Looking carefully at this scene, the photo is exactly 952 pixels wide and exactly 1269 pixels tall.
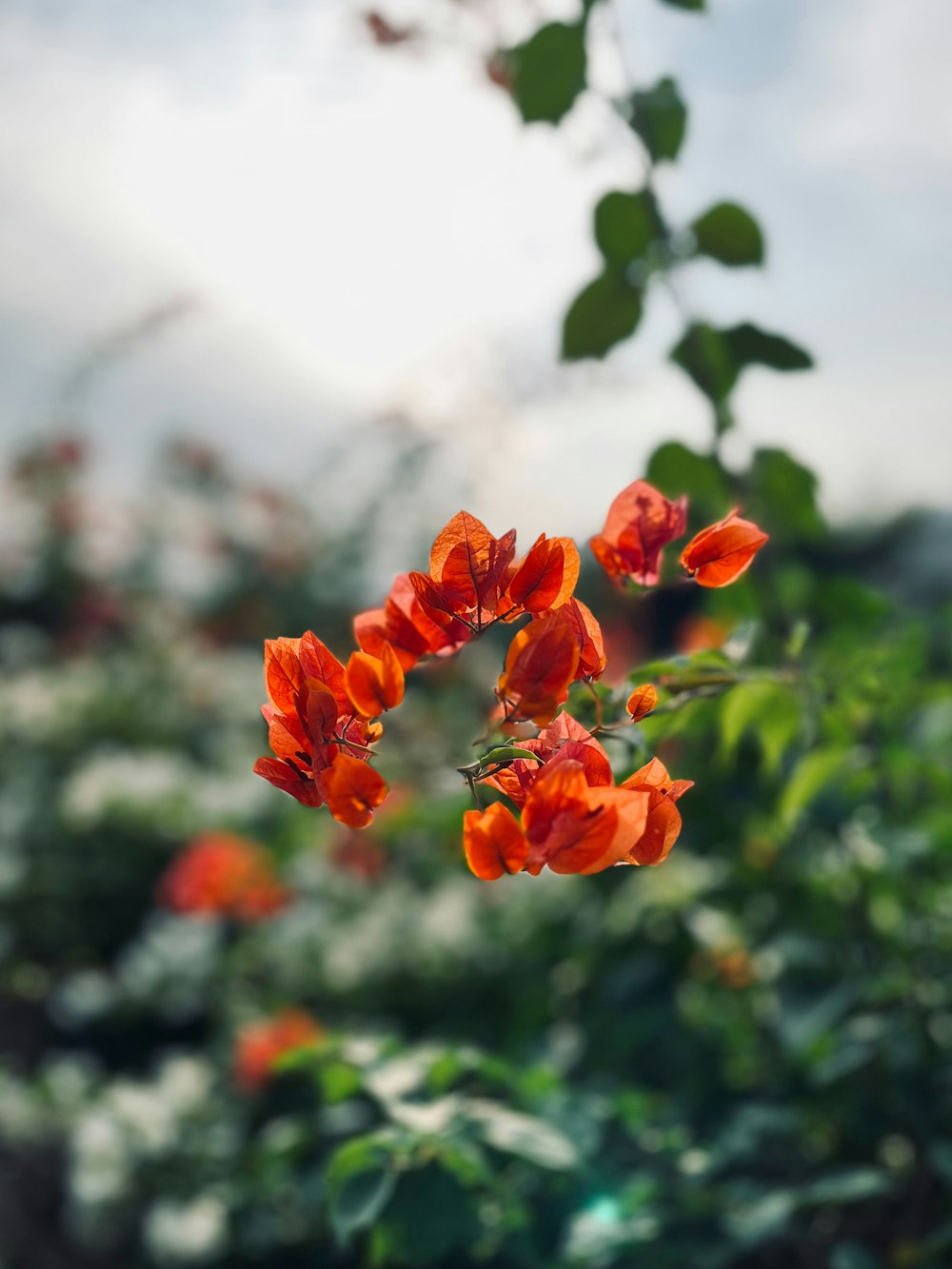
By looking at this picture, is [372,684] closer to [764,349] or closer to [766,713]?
[766,713]

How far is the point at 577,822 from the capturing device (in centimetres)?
34

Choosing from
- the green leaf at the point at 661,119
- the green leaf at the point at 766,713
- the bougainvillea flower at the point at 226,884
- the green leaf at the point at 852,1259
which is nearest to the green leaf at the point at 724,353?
the green leaf at the point at 661,119

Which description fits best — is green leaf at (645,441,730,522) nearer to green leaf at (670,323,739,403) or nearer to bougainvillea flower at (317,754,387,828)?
green leaf at (670,323,739,403)

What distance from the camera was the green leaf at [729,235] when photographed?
0.71 meters

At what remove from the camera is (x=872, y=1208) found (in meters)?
0.98

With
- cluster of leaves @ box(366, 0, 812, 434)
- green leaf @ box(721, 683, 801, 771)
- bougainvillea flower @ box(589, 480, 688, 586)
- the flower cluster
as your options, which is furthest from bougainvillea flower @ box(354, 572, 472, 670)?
cluster of leaves @ box(366, 0, 812, 434)

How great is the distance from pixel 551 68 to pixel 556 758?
1.79 feet

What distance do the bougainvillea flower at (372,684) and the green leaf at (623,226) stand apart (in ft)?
1.55

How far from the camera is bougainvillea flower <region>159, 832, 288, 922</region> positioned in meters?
1.97

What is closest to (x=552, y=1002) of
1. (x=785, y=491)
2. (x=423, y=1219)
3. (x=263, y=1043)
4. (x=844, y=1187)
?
(x=263, y=1043)

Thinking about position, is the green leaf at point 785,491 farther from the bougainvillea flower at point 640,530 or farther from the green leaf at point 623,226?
the bougainvillea flower at point 640,530

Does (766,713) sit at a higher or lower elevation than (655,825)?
higher

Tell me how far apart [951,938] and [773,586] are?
0.47 m

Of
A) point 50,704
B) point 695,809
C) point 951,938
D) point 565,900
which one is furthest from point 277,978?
point 50,704
